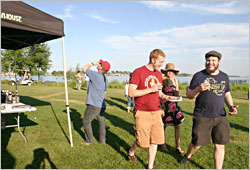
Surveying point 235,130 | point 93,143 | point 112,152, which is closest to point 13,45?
point 93,143

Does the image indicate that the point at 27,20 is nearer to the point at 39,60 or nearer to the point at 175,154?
the point at 175,154

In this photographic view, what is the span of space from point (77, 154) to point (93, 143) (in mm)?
635

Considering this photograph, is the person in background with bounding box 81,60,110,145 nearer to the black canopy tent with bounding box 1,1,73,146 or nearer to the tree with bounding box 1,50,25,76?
the black canopy tent with bounding box 1,1,73,146

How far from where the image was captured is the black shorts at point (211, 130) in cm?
305

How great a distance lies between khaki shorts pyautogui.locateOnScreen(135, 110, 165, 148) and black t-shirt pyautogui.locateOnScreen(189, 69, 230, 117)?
0.66 meters

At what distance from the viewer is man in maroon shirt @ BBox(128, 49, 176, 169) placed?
311cm

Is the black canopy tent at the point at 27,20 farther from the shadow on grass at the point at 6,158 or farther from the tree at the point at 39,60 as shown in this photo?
the tree at the point at 39,60

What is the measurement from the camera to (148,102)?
10.4ft

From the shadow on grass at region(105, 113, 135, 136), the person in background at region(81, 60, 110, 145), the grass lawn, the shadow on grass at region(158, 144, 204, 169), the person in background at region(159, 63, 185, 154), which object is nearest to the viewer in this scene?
the grass lawn

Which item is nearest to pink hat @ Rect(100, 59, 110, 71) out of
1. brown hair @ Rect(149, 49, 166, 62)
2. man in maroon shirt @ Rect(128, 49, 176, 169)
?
man in maroon shirt @ Rect(128, 49, 176, 169)

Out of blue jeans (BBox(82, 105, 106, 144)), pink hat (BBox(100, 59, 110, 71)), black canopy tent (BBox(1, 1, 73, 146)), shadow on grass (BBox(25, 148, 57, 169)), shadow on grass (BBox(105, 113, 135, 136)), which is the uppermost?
black canopy tent (BBox(1, 1, 73, 146))

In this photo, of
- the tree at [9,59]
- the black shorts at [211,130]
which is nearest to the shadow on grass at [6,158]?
the black shorts at [211,130]

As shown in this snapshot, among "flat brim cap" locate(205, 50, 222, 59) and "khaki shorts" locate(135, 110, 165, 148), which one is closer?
"flat brim cap" locate(205, 50, 222, 59)

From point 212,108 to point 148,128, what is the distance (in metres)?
1.00
